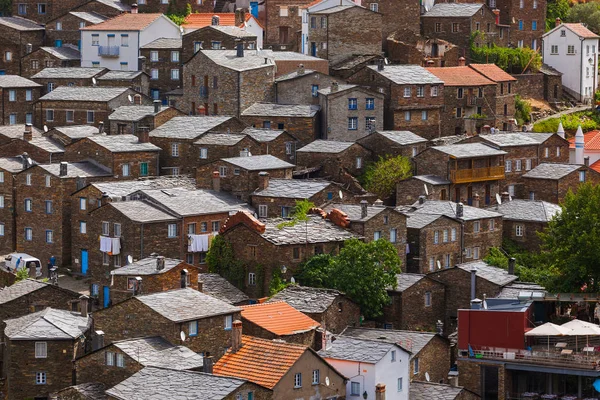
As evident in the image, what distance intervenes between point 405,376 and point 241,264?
16220 millimetres

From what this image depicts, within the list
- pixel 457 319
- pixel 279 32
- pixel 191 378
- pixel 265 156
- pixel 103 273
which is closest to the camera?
pixel 191 378

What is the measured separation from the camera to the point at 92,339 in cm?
8731

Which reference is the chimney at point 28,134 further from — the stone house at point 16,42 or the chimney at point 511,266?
the chimney at point 511,266

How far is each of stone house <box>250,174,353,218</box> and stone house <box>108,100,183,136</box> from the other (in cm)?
1326

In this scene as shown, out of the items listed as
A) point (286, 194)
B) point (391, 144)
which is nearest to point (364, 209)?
point (286, 194)

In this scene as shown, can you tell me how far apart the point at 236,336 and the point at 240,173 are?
2579cm

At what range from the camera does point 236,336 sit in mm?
82562

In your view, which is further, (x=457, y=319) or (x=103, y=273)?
(x=103, y=273)

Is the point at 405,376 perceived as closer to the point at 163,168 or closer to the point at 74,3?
the point at 163,168

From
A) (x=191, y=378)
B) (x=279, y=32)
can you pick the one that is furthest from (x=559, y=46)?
(x=191, y=378)

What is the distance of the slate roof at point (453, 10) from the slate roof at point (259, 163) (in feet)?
92.7

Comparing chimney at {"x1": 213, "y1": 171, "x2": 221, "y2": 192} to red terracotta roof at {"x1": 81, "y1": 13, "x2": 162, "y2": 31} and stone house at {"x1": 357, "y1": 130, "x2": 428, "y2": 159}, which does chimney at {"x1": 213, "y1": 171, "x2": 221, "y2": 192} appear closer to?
stone house at {"x1": 357, "y1": 130, "x2": 428, "y2": 159}

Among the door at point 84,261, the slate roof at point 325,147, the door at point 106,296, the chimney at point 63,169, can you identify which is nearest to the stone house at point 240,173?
the slate roof at point 325,147

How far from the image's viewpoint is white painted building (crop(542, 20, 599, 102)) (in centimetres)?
13988
